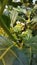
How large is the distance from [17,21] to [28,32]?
0.85 ft

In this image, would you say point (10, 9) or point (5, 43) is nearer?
point (5, 43)

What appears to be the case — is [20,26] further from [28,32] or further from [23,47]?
[23,47]

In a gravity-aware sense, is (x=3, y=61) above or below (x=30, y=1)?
above

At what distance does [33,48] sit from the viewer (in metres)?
0.69

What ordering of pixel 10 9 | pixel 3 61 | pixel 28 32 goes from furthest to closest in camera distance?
pixel 10 9 → pixel 28 32 → pixel 3 61

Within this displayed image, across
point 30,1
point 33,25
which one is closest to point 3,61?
point 33,25

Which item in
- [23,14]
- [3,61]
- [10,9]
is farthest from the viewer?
[23,14]

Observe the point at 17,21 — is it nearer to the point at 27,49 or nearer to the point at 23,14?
the point at 23,14

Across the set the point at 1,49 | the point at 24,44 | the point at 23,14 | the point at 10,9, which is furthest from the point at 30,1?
the point at 1,49

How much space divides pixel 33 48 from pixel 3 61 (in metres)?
0.17

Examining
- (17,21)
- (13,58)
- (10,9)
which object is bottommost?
(17,21)

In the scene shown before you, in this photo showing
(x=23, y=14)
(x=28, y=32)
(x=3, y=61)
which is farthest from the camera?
(x=23, y=14)

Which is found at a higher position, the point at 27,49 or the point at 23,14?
the point at 27,49

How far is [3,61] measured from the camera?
55 cm
